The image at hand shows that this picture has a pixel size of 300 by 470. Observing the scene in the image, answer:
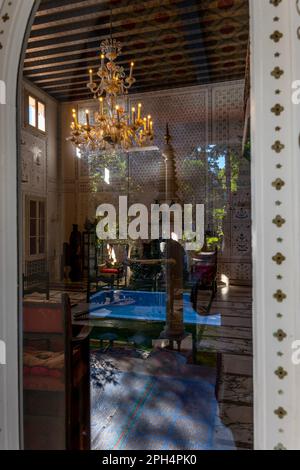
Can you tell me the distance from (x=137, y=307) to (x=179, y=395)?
70.3 inches

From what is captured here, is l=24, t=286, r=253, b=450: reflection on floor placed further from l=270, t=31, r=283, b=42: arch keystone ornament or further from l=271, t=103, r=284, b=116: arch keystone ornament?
l=270, t=31, r=283, b=42: arch keystone ornament

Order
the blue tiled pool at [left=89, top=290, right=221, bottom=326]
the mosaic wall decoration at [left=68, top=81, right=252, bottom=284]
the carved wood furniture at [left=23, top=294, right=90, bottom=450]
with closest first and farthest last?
the carved wood furniture at [left=23, top=294, right=90, bottom=450] → the blue tiled pool at [left=89, top=290, right=221, bottom=326] → the mosaic wall decoration at [left=68, top=81, right=252, bottom=284]

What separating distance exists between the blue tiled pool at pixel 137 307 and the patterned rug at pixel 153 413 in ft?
3.29

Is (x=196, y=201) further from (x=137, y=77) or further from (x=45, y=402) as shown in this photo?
(x=45, y=402)

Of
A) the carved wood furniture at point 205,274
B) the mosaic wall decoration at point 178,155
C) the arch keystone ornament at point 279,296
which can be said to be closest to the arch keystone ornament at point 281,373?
the arch keystone ornament at point 279,296

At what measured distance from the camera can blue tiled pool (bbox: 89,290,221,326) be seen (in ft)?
10.4

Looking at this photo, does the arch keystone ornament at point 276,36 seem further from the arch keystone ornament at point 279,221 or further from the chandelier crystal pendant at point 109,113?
the chandelier crystal pendant at point 109,113

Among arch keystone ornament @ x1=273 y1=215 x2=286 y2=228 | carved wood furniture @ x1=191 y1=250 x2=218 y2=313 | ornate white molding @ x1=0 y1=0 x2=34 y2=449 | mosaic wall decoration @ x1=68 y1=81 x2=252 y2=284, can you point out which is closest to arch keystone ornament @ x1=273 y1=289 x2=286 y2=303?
arch keystone ornament @ x1=273 y1=215 x2=286 y2=228

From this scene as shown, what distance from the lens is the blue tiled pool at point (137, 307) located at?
10.4 feet

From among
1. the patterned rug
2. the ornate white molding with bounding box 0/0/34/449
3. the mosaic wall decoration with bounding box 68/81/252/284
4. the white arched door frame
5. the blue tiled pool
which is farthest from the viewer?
the mosaic wall decoration with bounding box 68/81/252/284

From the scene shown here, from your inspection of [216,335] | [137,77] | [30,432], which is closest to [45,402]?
[30,432]

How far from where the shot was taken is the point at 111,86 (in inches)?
127

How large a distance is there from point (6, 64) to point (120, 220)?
520 centimetres

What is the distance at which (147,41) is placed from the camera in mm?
3387
